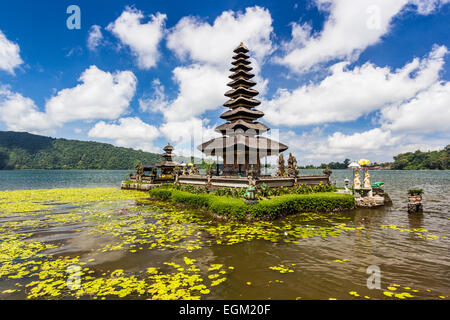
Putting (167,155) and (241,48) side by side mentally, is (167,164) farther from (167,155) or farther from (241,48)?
(241,48)

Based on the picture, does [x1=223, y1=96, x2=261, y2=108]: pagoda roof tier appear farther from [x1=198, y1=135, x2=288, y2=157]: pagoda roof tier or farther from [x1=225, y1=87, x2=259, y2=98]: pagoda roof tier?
[x1=198, y1=135, x2=288, y2=157]: pagoda roof tier

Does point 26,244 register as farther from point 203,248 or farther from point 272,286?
point 272,286

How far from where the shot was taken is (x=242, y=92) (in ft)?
82.2

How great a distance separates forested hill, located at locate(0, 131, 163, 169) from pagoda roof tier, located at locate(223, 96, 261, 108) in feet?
462

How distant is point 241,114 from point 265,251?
18236 millimetres

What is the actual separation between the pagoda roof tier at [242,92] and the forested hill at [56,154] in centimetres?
14048

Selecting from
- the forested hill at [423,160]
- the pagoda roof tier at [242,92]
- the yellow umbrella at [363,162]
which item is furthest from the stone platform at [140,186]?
the forested hill at [423,160]

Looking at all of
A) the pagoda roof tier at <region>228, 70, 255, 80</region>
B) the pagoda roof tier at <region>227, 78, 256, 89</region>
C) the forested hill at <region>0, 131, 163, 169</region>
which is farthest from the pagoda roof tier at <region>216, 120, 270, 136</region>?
the forested hill at <region>0, 131, 163, 169</region>

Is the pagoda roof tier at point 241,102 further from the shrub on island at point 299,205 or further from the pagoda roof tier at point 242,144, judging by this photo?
the shrub on island at point 299,205

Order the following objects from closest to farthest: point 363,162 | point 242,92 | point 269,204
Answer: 1. point 269,204
2. point 363,162
3. point 242,92

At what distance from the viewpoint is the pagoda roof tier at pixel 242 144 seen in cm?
2184

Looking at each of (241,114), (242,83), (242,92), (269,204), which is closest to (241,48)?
(242,83)

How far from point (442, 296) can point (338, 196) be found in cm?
1175

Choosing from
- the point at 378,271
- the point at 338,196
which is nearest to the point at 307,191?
the point at 338,196
